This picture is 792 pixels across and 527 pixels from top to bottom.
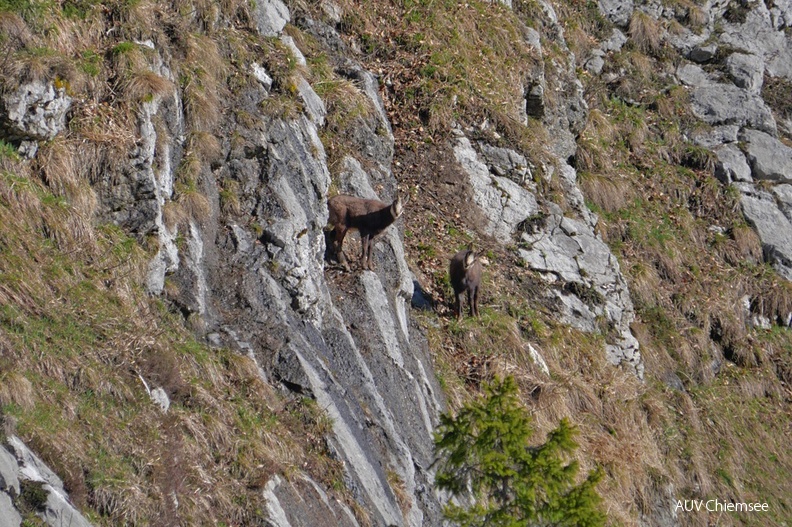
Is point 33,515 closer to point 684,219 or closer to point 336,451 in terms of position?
→ point 336,451

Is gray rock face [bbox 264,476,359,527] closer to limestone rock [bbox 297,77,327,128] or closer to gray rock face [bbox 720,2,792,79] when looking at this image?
limestone rock [bbox 297,77,327,128]

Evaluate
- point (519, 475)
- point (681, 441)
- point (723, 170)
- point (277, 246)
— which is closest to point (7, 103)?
point (277, 246)

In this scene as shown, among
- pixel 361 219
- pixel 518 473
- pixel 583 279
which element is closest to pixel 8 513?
pixel 518 473

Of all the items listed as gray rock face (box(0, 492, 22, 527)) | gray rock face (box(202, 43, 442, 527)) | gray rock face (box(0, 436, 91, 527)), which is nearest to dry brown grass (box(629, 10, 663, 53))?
gray rock face (box(202, 43, 442, 527))

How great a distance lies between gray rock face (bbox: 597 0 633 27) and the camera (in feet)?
72.0

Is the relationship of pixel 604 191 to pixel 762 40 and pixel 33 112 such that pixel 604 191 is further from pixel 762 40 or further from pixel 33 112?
pixel 33 112

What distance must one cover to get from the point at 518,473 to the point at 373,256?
17.0 ft

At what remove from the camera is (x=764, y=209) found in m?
19.4

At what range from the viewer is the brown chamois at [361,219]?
11148mm

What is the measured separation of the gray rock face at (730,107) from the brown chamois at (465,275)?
33.8 feet

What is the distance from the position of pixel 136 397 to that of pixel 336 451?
2.01 metres

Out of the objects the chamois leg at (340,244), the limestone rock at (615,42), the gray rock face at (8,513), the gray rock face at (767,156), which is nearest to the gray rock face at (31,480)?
the gray rock face at (8,513)

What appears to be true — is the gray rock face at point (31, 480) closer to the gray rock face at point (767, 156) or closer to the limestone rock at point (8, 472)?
the limestone rock at point (8, 472)

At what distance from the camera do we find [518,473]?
686 cm
